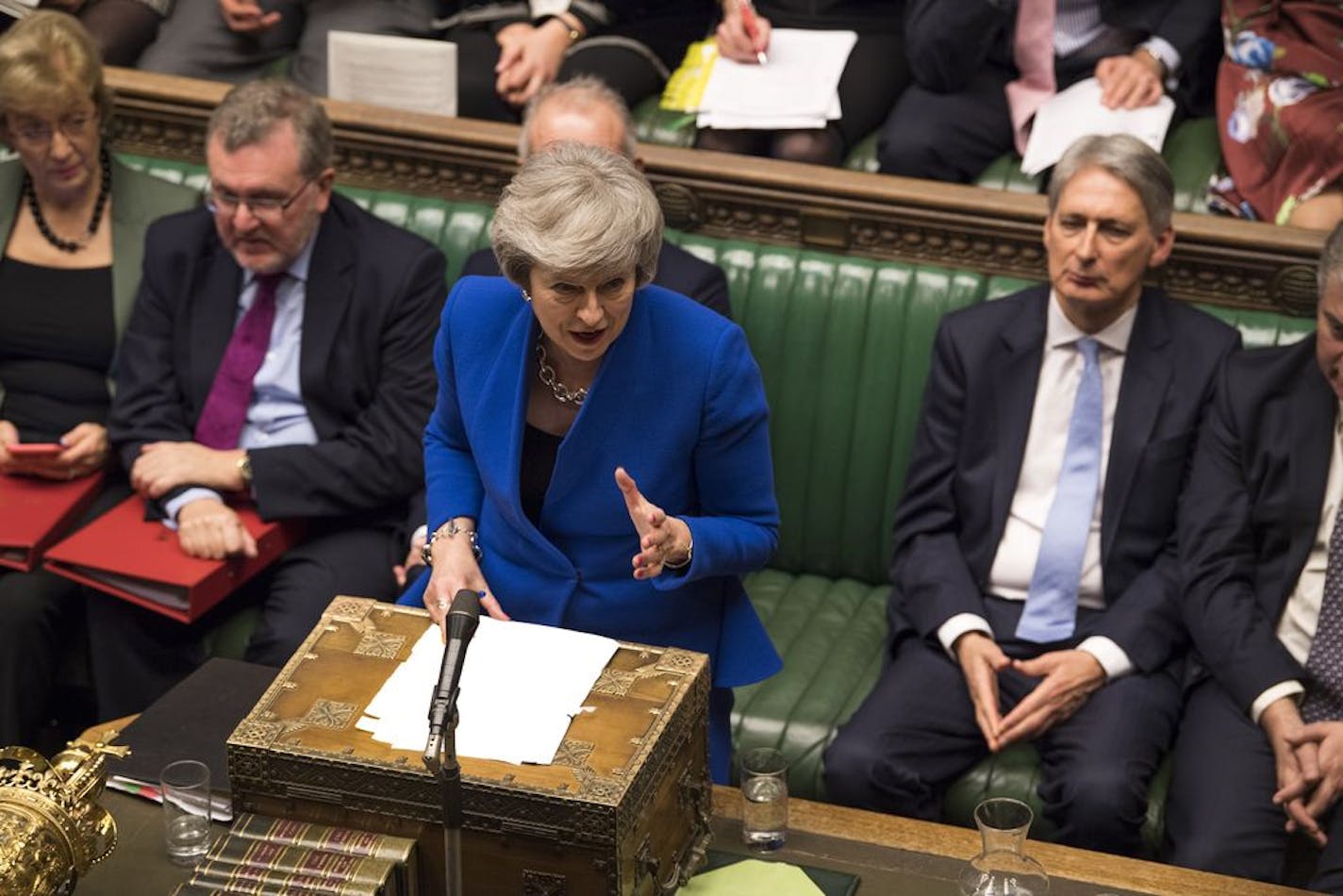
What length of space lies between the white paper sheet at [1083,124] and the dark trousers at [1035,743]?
1.15 meters

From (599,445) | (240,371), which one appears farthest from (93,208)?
(599,445)

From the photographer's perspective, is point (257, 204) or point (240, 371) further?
point (240, 371)

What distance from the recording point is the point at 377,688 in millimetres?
2740

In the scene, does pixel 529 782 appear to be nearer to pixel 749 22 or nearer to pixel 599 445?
pixel 599 445

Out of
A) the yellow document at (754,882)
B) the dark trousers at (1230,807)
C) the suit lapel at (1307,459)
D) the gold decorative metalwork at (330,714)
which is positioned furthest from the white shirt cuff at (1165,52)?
the gold decorative metalwork at (330,714)

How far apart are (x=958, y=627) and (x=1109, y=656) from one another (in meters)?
0.29

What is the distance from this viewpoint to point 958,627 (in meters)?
3.73

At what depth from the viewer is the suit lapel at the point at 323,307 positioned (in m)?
4.13

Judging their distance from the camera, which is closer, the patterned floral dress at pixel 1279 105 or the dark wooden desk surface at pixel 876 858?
the dark wooden desk surface at pixel 876 858

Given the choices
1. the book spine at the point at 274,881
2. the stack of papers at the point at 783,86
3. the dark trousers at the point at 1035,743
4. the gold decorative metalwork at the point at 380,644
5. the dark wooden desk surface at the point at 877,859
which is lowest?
the dark trousers at the point at 1035,743

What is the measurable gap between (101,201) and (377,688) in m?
2.12

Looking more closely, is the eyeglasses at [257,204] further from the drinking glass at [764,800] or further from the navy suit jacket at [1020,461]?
the drinking glass at [764,800]

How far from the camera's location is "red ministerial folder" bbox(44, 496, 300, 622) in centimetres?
390

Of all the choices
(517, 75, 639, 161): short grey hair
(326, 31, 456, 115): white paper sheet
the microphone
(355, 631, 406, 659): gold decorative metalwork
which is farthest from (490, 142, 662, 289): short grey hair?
(326, 31, 456, 115): white paper sheet
